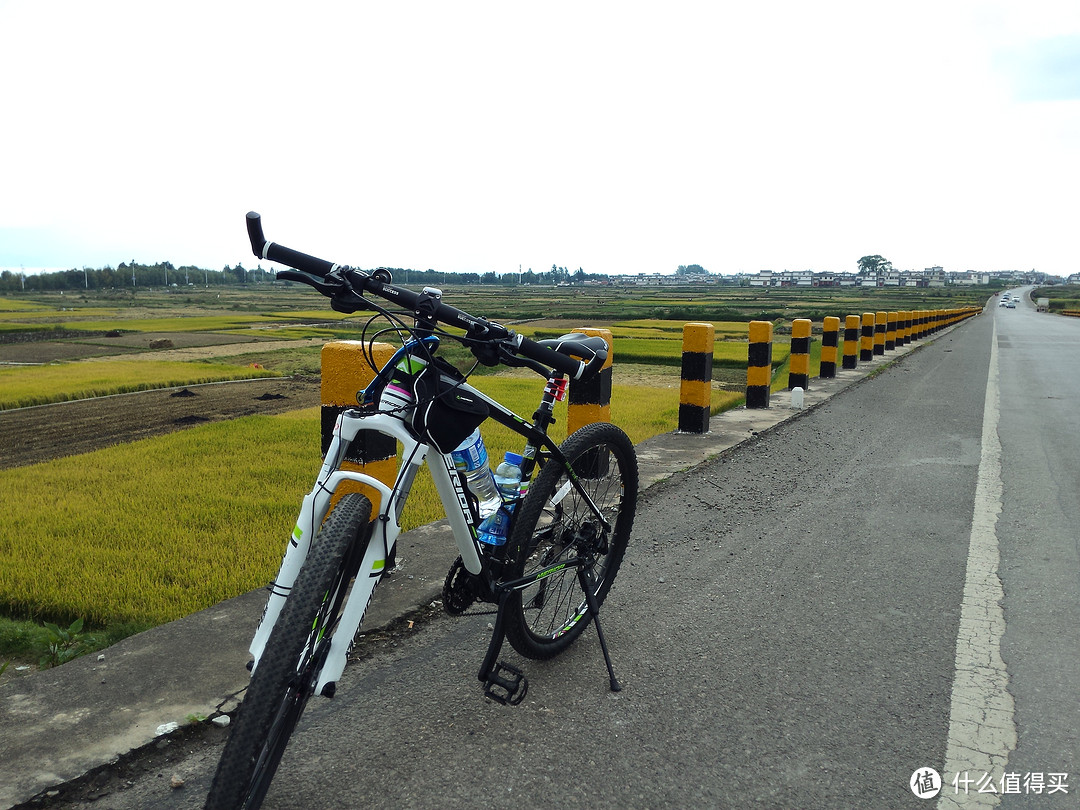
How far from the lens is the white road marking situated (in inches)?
88.6

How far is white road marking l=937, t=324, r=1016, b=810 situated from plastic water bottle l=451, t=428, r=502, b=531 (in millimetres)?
1478

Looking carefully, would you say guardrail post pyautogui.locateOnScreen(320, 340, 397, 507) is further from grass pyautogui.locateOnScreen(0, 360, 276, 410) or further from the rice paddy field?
grass pyautogui.locateOnScreen(0, 360, 276, 410)

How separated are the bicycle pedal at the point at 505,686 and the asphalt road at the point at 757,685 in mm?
53

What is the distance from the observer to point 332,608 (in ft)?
6.23

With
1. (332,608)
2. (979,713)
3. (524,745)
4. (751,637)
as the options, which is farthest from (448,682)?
(979,713)

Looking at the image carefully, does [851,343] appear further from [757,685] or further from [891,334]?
[757,685]

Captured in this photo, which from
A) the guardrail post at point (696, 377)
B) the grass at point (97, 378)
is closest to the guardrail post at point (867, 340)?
the guardrail post at point (696, 377)

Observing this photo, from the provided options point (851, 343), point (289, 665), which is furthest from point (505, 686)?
point (851, 343)

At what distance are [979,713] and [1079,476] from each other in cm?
410

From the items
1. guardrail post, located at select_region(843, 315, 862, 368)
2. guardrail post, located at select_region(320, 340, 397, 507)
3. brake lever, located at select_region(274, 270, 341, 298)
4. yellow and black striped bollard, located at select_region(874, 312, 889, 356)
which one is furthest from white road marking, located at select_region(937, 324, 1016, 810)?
yellow and black striped bollard, located at select_region(874, 312, 889, 356)

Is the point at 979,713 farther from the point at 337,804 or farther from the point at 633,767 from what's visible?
the point at 337,804

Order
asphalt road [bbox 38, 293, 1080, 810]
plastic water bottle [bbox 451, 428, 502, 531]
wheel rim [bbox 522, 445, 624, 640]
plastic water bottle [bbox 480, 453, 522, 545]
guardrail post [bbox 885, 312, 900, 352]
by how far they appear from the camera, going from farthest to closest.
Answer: guardrail post [bbox 885, 312, 900, 352] → wheel rim [bbox 522, 445, 624, 640] → plastic water bottle [bbox 480, 453, 522, 545] → plastic water bottle [bbox 451, 428, 502, 531] → asphalt road [bbox 38, 293, 1080, 810]

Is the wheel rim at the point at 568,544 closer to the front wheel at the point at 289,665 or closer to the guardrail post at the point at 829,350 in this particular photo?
the front wheel at the point at 289,665

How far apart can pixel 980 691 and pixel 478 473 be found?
1.84 meters
